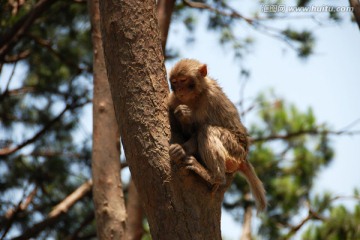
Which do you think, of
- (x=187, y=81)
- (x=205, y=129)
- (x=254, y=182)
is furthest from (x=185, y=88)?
(x=254, y=182)

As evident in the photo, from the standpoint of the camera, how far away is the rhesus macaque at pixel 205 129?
4430 millimetres

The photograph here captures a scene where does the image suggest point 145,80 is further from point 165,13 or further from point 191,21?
point 191,21

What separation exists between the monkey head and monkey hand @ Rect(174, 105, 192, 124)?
451 millimetres

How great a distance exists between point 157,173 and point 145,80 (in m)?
0.72

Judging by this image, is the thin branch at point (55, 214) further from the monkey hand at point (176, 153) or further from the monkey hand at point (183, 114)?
the monkey hand at point (176, 153)

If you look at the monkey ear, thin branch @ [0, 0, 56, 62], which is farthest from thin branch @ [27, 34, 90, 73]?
the monkey ear

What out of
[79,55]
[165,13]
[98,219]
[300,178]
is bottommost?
[98,219]

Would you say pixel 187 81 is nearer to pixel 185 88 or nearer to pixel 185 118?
pixel 185 88

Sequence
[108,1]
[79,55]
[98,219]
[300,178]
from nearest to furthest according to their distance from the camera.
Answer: [108,1] < [98,219] < [79,55] < [300,178]

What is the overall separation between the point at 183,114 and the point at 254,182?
1.26 meters

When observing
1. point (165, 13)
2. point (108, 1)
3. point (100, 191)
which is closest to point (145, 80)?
point (108, 1)

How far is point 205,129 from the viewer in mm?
4922

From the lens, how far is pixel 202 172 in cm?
420

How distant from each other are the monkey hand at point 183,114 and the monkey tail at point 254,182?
0.95 meters
